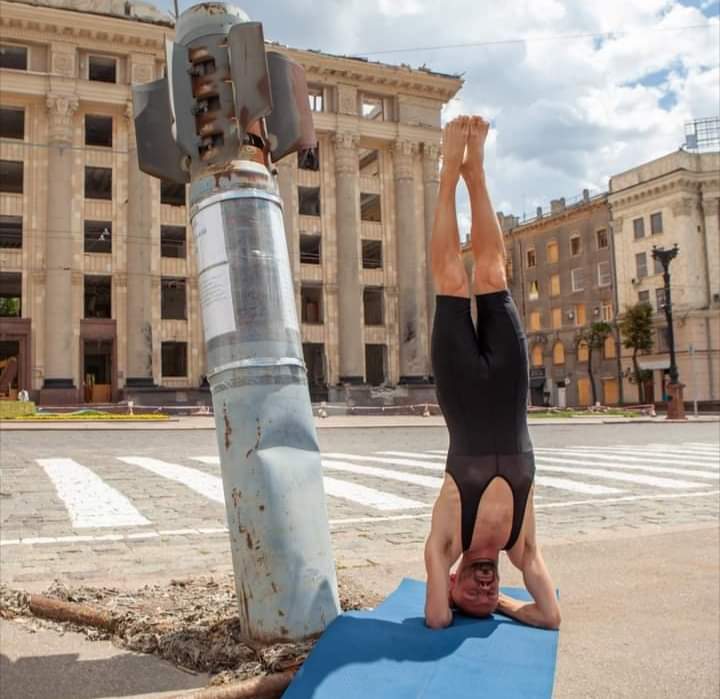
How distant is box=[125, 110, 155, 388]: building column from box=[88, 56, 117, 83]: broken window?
3478 millimetres

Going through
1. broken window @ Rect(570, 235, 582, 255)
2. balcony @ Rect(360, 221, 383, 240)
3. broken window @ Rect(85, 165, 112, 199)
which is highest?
broken window @ Rect(85, 165, 112, 199)

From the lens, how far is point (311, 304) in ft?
149

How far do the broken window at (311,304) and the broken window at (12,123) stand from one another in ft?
57.2

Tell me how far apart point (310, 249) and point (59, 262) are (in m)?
14.2

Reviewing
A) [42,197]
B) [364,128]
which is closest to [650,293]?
[364,128]

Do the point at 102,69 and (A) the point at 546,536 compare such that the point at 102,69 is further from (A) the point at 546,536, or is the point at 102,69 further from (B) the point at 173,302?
(A) the point at 546,536

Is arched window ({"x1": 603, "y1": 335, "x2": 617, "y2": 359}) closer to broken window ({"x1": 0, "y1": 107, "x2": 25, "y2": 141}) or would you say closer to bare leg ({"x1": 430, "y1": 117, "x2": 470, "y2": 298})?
broken window ({"x1": 0, "y1": 107, "x2": 25, "y2": 141})

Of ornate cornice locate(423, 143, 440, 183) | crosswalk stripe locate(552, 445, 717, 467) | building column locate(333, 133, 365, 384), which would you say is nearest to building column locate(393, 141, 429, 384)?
ornate cornice locate(423, 143, 440, 183)

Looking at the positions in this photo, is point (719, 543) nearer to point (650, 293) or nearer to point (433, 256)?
point (433, 256)

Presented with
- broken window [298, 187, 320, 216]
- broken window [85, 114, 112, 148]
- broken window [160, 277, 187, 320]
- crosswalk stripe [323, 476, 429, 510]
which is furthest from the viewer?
broken window [298, 187, 320, 216]

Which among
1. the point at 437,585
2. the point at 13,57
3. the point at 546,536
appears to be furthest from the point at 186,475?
the point at 13,57

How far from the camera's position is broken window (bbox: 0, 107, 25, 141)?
4000 centimetres

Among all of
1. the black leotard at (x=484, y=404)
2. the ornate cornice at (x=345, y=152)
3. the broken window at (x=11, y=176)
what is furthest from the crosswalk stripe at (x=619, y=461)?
the broken window at (x=11, y=176)

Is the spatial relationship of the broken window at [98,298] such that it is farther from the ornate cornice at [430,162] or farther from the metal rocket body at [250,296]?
the metal rocket body at [250,296]
